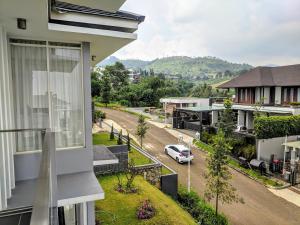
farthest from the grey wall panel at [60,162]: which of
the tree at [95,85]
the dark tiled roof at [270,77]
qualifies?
the tree at [95,85]

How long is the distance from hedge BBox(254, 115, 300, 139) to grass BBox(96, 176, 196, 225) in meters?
11.0

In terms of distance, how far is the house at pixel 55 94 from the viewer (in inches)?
167

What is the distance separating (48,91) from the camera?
5.18 metres

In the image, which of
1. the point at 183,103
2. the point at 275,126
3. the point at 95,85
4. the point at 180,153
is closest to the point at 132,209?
the point at 180,153

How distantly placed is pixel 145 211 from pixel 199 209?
336 centimetres

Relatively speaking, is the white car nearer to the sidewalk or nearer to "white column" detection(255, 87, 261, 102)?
the sidewalk

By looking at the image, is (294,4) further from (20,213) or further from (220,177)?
(20,213)

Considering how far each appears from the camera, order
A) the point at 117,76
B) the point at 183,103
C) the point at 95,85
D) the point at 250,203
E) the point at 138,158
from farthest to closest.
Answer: the point at 117,76 → the point at 95,85 → the point at 183,103 → the point at 138,158 → the point at 250,203

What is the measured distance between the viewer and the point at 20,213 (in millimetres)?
3264

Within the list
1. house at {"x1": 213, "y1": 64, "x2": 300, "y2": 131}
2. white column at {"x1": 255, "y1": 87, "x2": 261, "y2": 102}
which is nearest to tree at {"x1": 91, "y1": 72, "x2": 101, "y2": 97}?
house at {"x1": 213, "y1": 64, "x2": 300, "y2": 131}

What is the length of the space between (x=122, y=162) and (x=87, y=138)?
9469mm

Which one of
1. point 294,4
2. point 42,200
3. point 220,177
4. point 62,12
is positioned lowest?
point 220,177

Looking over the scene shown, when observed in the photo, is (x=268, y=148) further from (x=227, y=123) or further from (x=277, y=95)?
(x=277, y=95)

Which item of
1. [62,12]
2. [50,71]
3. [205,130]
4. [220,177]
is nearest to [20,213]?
[50,71]
